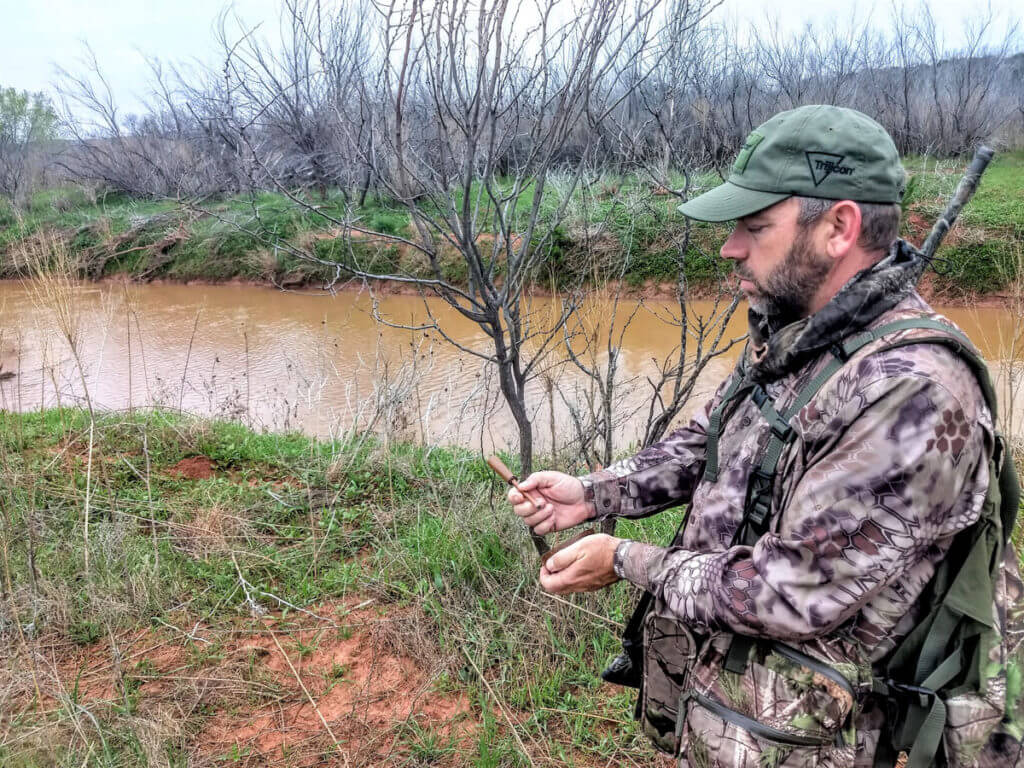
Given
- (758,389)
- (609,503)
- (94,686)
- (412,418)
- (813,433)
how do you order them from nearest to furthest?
(813,433) → (758,389) → (609,503) → (94,686) → (412,418)

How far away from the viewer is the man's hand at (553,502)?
1.64m

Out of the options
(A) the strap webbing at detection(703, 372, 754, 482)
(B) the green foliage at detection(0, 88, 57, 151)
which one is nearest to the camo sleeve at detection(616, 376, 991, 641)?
(A) the strap webbing at detection(703, 372, 754, 482)

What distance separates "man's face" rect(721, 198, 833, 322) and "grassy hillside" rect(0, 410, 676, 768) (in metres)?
1.74

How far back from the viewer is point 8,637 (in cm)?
278

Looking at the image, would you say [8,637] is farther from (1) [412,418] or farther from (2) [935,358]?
(1) [412,418]

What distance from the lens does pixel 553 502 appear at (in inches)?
65.7

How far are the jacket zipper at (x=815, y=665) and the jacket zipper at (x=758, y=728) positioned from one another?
0.11 metres

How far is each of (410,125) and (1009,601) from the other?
2752 millimetres

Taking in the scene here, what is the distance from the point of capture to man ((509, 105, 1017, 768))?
1061 mm

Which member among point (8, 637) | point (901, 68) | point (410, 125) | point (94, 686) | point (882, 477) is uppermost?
point (901, 68)

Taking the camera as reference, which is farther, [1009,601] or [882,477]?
[1009,601]

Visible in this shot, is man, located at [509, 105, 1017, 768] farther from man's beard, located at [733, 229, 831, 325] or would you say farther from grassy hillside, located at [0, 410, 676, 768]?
grassy hillside, located at [0, 410, 676, 768]

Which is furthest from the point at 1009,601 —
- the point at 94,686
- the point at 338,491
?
the point at 338,491

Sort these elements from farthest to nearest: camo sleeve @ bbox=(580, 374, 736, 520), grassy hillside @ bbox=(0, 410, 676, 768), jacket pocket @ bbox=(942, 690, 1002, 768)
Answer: grassy hillside @ bbox=(0, 410, 676, 768), camo sleeve @ bbox=(580, 374, 736, 520), jacket pocket @ bbox=(942, 690, 1002, 768)
